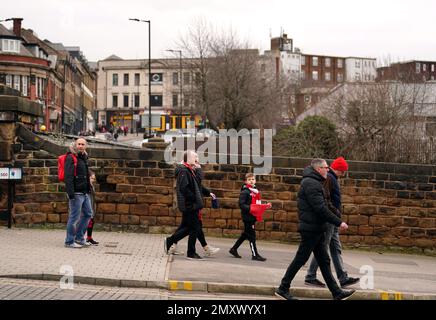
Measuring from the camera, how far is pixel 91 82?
379 ft

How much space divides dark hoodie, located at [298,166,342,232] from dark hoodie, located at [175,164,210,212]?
2.81 meters

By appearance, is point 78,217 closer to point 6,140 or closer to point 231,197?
point 6,140

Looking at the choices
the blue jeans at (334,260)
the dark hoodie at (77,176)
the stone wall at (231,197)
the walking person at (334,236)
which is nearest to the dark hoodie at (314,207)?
the walking person at (334,236)

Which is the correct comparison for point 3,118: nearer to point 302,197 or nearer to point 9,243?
point 9,243

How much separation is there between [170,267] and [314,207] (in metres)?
2.90

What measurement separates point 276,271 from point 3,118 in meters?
6.88

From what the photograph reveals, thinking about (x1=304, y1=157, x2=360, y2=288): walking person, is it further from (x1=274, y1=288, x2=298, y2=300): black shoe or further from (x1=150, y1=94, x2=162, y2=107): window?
(x1=150, y1=94, x2=162, y2=107): window

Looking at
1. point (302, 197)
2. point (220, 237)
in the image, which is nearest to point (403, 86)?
point (220, 237)

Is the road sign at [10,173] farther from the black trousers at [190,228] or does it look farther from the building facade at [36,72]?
the building facade at [36,72]

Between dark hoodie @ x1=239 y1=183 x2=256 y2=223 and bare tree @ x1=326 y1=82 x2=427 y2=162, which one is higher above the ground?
bare tree @ x1=326 y1=82 x2=427 y2=162

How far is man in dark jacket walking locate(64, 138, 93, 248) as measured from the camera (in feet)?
38.7

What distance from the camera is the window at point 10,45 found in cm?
6400

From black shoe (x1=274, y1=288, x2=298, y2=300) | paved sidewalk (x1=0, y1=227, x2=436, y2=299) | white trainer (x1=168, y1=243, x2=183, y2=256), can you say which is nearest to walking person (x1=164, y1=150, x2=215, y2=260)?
white trainer (x1=168, y1=243, x2=183, y2=256)

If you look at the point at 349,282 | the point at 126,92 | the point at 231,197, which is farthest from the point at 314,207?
the point at 126,92
